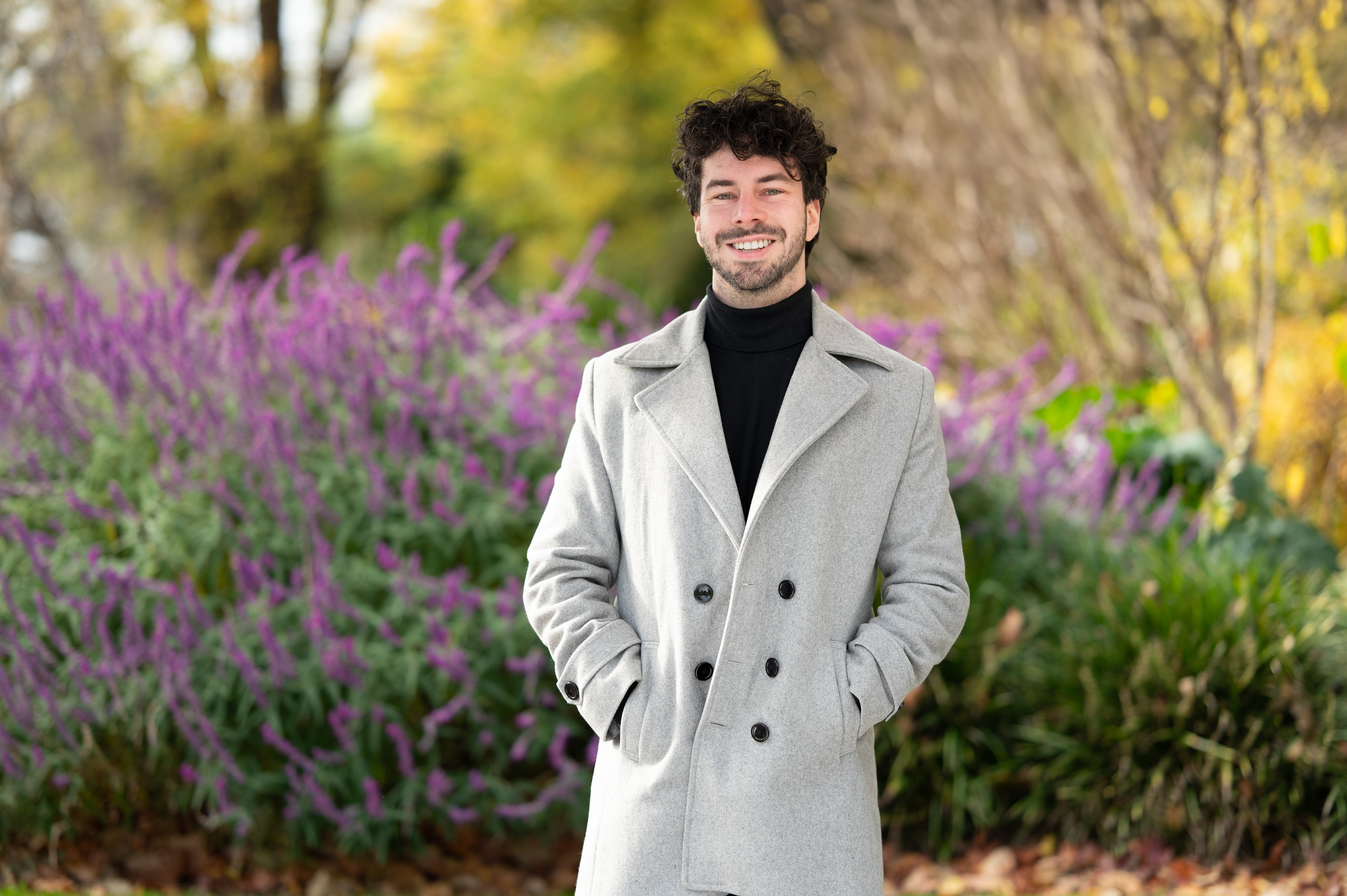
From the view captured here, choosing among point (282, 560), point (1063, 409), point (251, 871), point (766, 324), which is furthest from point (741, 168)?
point (1063, 409)

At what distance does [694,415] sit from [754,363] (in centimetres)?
16

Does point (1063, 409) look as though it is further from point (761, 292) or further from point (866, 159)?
point (761, 292)

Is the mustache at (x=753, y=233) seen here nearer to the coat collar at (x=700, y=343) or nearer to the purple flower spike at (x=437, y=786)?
the coat collar at (x=700, y=343)

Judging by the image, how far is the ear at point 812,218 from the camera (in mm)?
2049

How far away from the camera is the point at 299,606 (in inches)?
145

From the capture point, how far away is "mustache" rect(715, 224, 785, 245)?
6.40 ft

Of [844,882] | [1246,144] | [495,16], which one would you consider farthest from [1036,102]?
[495,16]

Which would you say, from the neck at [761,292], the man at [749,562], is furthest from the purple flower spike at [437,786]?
the neck at [761,292]

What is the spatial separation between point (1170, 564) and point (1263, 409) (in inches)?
69.0

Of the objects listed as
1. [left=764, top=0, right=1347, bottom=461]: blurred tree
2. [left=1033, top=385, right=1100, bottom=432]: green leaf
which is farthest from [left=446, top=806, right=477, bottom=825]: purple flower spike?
[left=1033, top=385, right=1100, bottom=432]: green leaf

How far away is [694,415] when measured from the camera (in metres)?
1.99

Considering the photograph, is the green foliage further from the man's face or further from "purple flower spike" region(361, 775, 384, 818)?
the man's face

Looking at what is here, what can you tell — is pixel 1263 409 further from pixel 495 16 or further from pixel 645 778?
pixel 495 16

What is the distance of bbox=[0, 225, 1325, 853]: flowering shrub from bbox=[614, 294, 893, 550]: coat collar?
1.60 m
